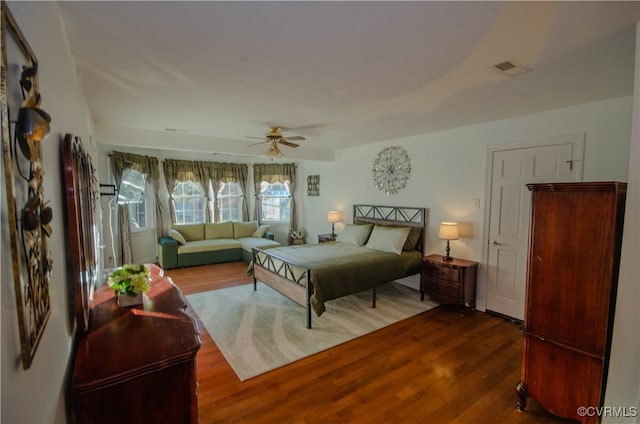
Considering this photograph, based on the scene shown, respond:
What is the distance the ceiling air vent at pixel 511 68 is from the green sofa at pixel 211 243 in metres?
4.80

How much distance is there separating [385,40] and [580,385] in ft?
8.36

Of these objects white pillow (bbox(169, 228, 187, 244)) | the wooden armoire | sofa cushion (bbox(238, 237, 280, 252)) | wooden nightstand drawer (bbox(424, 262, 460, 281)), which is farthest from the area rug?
white pillow (bbox(169, 228, 187, 244))

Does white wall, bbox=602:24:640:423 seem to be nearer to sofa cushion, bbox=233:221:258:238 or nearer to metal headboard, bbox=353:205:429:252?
metal headboard, bbox=353:205:429:252

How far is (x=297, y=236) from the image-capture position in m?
7.37

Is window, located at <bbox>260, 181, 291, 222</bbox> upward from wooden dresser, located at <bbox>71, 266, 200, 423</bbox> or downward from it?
upward

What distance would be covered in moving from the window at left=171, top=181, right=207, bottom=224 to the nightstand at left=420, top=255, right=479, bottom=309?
17.5ft

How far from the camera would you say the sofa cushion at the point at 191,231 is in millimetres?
6551

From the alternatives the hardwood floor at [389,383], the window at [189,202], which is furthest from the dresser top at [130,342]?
the window at [189,202]

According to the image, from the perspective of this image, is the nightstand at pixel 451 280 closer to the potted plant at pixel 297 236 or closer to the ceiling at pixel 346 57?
the ceiling at pixel 346 57

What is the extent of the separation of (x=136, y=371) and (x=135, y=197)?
18.7ft

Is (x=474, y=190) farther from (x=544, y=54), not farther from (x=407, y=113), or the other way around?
(x=544, y=54)

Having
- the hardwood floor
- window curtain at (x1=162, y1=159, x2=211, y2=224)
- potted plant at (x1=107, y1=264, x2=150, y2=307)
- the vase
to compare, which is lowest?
the hardwood floor

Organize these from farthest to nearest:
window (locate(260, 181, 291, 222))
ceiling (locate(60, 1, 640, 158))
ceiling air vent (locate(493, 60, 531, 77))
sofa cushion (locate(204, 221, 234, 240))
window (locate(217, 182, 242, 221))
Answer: window (locate(260, 181, 291, 222)) → window (locate(217, 182, 242, 221)) → sofa cushion (locate(204, 221, 234, 240)) → ceiling air vent (locate(493, 60, 531, 77)) → ceiling (locate(60, 1, 640, 158))

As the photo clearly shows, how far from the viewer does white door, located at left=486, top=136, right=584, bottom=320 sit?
3.23m
